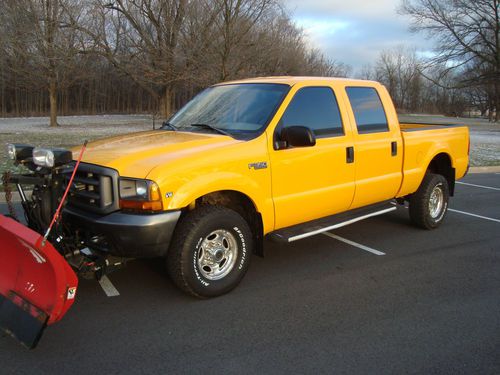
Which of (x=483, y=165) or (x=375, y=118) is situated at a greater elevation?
(x=375, y=118)

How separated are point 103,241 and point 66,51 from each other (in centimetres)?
2455

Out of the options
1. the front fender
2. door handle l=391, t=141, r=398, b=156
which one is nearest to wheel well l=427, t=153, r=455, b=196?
door handle l=391, t=141, r=398, b=156

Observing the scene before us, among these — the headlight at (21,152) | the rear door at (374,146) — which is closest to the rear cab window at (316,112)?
the rear door at (374,146)

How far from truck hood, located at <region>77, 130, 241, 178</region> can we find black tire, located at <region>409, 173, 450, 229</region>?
3.31 m

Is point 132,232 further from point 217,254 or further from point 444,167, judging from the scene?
point 444,167

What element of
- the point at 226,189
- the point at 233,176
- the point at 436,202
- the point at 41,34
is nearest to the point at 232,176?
the point at 233,176

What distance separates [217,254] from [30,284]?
1.51 metres

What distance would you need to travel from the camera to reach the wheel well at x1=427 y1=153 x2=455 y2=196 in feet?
22.1

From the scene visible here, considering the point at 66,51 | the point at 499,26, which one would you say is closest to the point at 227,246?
the point at 66,51

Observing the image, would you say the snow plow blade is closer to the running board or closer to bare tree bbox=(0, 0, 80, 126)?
the running board

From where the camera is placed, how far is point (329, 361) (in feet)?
10.4

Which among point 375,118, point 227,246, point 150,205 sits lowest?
point 227,246

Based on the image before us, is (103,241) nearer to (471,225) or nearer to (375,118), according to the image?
(375,118)

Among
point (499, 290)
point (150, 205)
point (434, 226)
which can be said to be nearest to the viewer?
point (150, 205)
